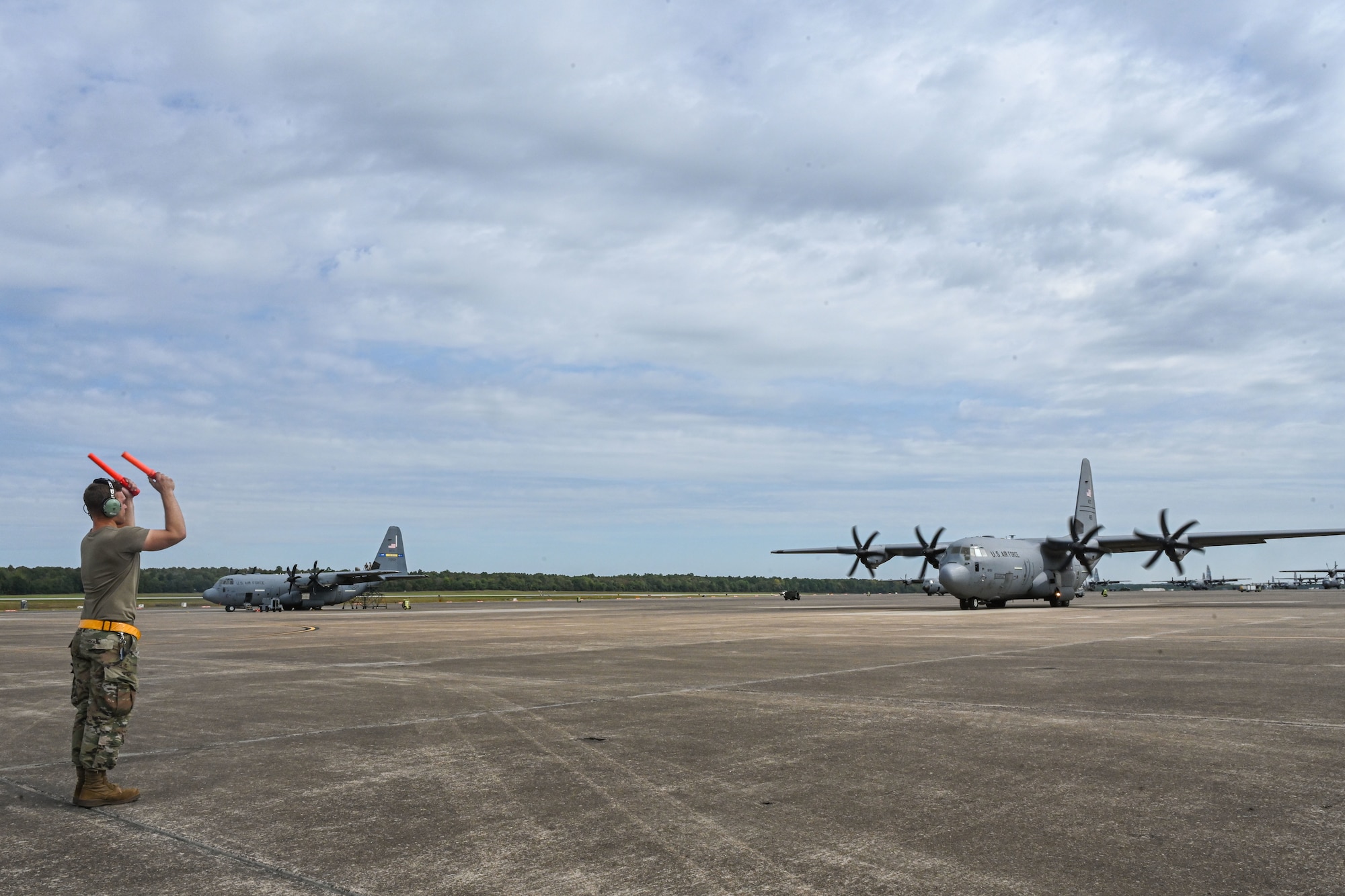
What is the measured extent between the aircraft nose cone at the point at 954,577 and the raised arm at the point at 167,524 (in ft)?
134

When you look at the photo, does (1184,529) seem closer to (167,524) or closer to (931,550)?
(931,550)

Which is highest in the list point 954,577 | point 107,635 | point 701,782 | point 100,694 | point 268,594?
point 107,635

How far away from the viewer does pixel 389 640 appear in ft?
77.7

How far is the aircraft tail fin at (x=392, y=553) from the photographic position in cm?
7288

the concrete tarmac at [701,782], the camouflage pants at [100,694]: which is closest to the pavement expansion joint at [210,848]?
the concrete tarmac at [701,782]

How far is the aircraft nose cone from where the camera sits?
4338 cm

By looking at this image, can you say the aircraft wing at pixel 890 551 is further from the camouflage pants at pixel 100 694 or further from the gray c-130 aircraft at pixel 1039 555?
the camouflage pants at pixel 100 694

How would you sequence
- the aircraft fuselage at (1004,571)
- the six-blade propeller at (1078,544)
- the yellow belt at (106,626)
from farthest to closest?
the six-blade propeller at (1078,544)
the aircraft fuselage at (1004,571)
the yellow belt at (106,626)

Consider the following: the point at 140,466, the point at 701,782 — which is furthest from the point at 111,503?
the point at 701,782

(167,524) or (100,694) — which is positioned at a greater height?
(167,524)

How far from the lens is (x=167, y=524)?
6.70 metres

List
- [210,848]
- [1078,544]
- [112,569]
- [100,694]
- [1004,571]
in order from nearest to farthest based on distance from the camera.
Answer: [210,848] < [100,694] < [112,569] < [1004,571] < [1078,544]

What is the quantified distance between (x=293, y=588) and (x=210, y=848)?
63.4 m

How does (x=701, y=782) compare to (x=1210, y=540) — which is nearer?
(x=701, y=782)
